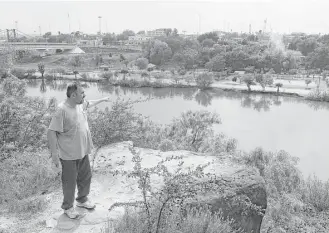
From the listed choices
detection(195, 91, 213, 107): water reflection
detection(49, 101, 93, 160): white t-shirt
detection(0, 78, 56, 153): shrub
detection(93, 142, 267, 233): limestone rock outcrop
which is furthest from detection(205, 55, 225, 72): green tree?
detection(49, 101, 93, 160): white t-shirt

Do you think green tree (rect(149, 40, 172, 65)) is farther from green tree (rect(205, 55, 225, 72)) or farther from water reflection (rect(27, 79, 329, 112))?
water reflection (rect(27, 79, 329, 112))

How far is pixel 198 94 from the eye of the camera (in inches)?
1549

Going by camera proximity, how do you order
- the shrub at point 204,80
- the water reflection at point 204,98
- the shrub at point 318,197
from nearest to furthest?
the shrub at point 318,197 → the water reflection at point 204,98 → the shrub at point 204,80

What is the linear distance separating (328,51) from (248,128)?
33769 millimetres

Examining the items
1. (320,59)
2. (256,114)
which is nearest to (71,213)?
(256,114)

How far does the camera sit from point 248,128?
82.7 feet

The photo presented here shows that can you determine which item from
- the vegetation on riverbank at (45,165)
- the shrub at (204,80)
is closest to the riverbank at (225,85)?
the shrub at (204,80)

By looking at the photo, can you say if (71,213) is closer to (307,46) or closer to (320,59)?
(320,59)

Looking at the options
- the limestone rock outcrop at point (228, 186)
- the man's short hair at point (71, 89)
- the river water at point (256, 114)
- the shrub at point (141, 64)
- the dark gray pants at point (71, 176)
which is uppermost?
the man's short hair at point (71, 89)

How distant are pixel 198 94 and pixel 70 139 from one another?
36.4 metres

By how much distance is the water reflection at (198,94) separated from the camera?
34000 mm

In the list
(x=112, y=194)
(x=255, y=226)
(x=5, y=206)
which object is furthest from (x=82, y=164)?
(x=255, y=226)

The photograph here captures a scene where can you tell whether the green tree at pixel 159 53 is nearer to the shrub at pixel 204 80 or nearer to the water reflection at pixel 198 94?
the water reflection at pixel 198 94

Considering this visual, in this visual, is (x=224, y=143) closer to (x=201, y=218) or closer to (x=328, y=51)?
(x=201, y=218)
